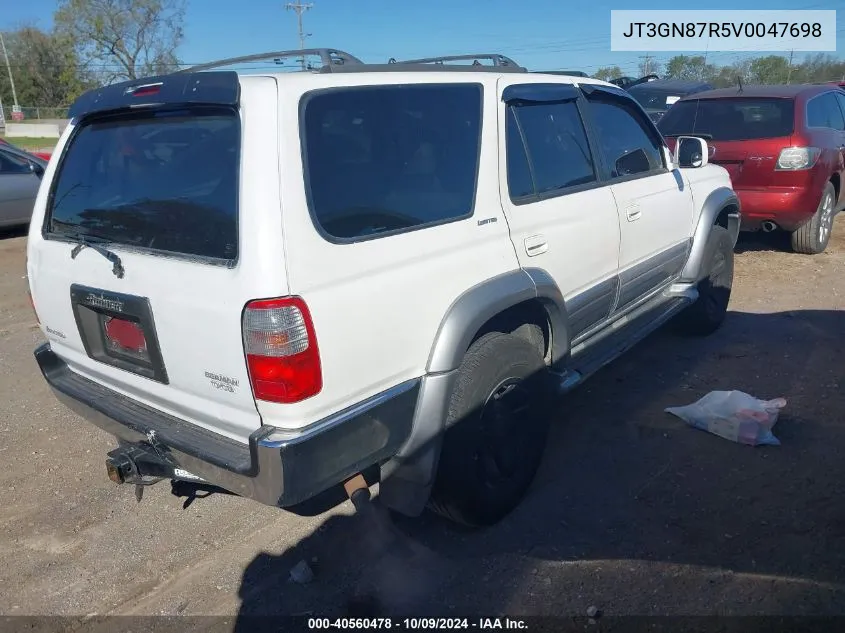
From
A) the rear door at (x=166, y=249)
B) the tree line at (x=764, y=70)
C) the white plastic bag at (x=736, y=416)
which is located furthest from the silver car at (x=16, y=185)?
the tree line at (x=764, y=70)

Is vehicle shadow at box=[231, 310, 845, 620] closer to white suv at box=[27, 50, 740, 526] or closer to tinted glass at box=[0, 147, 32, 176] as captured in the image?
white suv at box=[27, 50, 740, 526]

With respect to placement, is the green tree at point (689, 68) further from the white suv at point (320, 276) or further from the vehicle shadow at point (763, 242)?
the white suv at point (320, 276)

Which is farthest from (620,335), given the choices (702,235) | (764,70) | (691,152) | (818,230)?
(764,70)

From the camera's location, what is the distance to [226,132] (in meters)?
2.33

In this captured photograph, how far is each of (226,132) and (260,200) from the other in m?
0.36

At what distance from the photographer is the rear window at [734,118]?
23.3ft

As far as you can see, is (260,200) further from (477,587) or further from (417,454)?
(477,587)

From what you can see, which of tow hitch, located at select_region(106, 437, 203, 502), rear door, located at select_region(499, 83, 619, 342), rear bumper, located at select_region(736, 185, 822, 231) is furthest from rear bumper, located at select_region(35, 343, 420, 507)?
rear bumper, located at select_region(736, 185, 822, 231)

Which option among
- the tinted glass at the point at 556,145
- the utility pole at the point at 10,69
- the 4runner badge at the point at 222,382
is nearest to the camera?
the 4runner badge at the point at 222,382

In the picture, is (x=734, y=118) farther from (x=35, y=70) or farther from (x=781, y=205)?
(x=35, y=70)

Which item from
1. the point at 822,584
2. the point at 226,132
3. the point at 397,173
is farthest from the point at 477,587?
the point at 226,132

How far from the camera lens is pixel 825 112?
7680mm

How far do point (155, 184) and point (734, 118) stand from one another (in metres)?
6.70

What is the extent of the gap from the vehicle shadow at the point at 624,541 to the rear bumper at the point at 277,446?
26.1 inches
